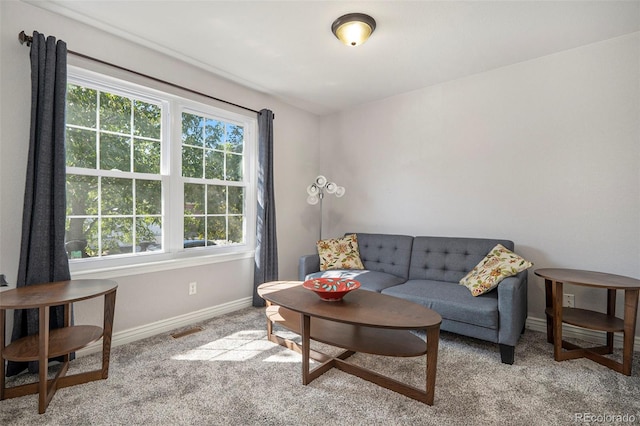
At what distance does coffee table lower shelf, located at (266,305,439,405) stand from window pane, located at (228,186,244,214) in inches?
62.0

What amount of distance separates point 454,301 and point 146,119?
3075 mm

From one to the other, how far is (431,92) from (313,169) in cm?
182

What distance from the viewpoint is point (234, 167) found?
3.51m

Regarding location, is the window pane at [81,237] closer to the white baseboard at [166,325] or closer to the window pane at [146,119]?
the white baseboard at [166,325]

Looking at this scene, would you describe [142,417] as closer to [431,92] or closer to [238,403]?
[238,403]

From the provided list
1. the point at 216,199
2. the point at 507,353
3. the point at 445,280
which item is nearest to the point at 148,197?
the point at 216,199

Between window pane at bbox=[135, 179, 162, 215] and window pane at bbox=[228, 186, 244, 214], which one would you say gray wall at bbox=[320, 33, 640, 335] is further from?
window pane at bbox=[135, 179, 162, 215]

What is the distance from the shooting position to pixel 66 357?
2111 millimetres

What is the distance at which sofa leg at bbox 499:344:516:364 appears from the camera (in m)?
2.21

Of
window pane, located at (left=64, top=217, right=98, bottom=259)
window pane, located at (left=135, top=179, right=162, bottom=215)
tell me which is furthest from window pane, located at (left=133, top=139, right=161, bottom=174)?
window pane, located at (left=64, top=217, right=98, bottom=259)

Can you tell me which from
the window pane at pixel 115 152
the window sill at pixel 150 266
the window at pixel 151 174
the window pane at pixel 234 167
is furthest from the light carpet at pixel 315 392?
the window pane at pixel 234 167

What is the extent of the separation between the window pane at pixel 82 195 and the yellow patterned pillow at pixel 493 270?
3152 mm

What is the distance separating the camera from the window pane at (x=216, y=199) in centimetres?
327

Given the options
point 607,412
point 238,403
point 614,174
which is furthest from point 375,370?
point 614,174
